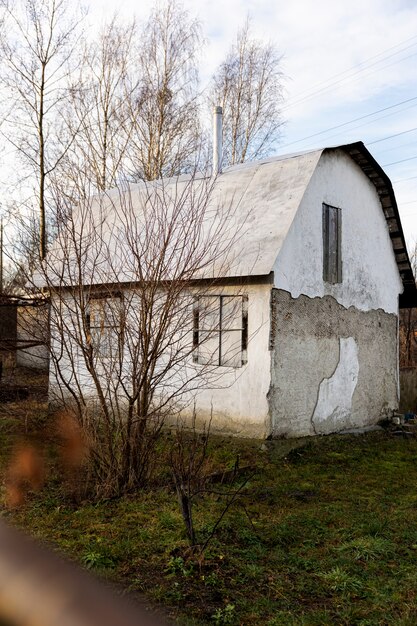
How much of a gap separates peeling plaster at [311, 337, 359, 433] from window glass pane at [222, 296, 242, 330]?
2015 millimetres

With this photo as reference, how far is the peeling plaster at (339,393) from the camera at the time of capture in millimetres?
10555

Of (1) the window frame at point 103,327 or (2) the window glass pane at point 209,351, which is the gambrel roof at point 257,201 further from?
(1) the window frame at point 103,327

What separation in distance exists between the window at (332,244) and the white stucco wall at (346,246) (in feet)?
0.40

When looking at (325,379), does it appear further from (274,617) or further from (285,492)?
(274,617)

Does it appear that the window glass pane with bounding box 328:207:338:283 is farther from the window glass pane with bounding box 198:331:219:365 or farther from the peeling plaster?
the window glass pane with bounding box 198:331:219:365

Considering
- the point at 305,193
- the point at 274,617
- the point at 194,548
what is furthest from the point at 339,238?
the point at 274,617

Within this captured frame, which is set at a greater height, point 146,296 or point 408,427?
point 146,296

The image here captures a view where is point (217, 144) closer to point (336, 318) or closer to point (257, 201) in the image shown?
point (257, 201)

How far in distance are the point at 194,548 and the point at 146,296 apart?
2676mm

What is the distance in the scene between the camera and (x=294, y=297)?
10000 mm

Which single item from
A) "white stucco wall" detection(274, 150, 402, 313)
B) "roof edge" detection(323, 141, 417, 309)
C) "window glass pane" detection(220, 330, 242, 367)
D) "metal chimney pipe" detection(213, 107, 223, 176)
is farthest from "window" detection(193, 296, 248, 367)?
"roof edge" detection(323, 141, 417, 309)

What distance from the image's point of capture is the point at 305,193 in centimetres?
1030

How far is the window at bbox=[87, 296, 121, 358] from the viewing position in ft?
21.6

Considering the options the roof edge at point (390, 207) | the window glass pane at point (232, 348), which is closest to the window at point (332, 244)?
the roof edge at point (390, 207)
